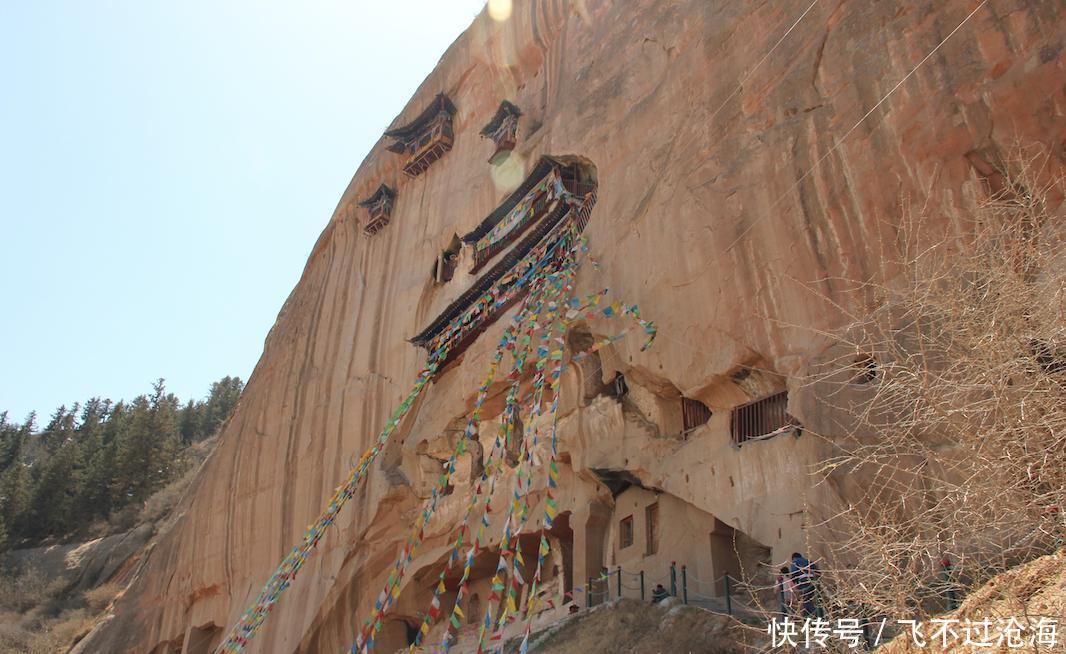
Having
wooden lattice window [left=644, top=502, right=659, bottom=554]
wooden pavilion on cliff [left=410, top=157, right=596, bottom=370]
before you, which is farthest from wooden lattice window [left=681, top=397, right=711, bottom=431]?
wooden pavilion on cliff [left=410, top=157, right=596, bottom=370]

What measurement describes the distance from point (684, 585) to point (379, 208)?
15.8 metres

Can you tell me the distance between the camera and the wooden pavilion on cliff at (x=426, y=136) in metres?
23.8

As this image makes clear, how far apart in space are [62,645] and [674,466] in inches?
991

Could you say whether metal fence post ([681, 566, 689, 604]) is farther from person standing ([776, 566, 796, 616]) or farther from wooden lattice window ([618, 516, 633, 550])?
wooden lattice window ([618, 516, 633, 550])

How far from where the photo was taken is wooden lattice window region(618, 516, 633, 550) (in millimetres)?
14305

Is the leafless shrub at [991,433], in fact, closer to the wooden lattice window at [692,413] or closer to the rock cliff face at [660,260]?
the rock cliff face at [660,260]

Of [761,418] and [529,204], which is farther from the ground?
[529,204]

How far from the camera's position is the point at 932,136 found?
404 inches

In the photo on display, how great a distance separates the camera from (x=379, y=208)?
24828 millimetres

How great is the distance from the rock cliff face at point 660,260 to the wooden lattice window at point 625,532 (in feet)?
0.62

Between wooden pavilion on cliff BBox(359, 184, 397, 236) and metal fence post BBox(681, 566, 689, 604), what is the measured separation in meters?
14.8

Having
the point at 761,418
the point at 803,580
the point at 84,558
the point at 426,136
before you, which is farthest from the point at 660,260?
the point at 84,558

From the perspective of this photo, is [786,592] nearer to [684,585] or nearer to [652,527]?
[684,585]

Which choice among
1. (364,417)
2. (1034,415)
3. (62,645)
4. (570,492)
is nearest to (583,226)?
(570,492)
